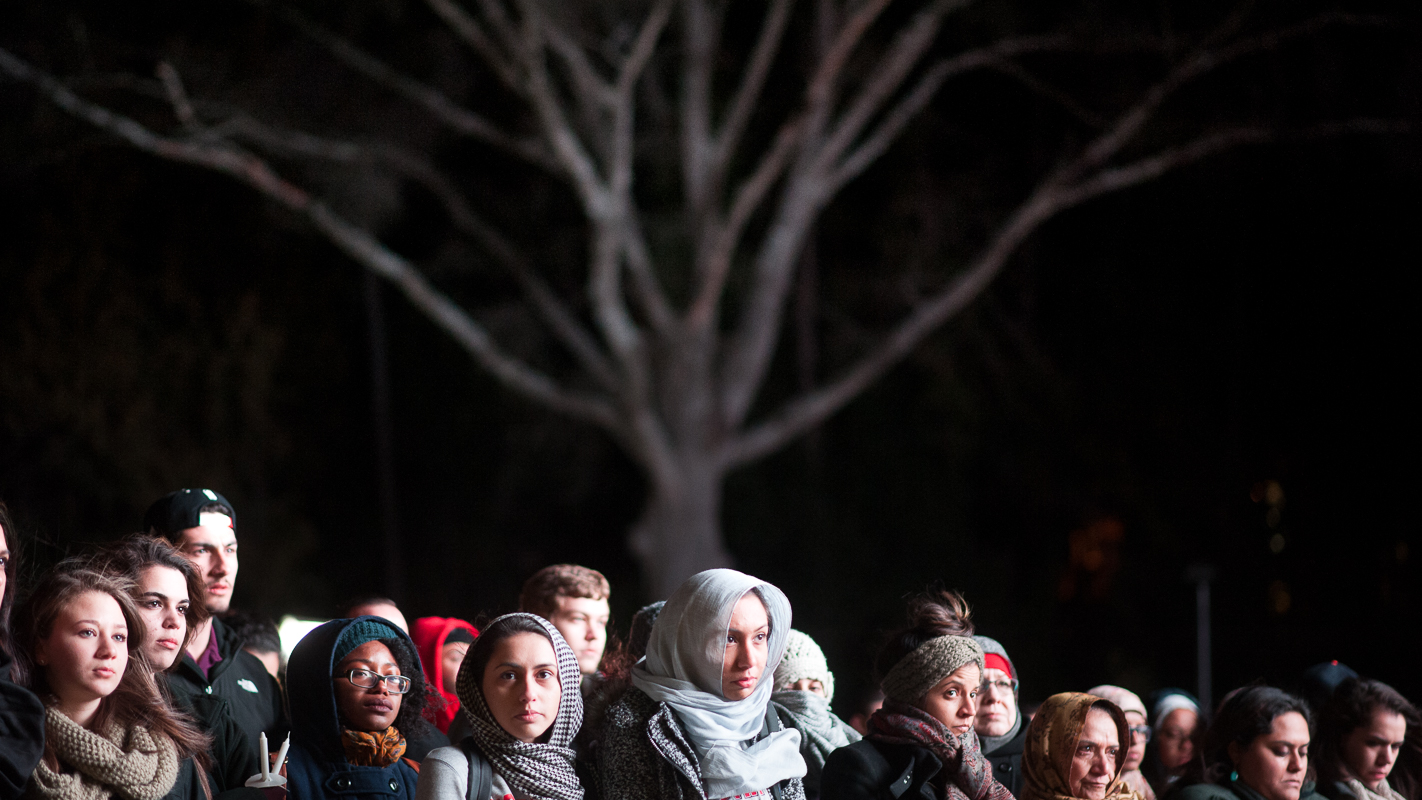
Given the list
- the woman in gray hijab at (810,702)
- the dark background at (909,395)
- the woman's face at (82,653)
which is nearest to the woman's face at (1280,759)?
the woman in gray hijab at (810,702)

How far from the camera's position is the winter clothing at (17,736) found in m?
2.67

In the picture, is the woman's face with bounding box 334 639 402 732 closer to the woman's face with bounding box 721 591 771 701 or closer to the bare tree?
the woman's face with bounding box 721 591 771 701

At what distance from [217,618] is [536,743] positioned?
152cm

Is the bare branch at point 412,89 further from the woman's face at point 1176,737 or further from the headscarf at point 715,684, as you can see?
the headscarf at point 715,684

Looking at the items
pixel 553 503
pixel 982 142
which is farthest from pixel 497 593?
pixel 982 142

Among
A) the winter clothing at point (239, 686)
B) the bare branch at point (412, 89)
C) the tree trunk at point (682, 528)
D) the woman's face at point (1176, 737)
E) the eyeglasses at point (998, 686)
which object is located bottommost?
the winter clothing at point (239, 686)

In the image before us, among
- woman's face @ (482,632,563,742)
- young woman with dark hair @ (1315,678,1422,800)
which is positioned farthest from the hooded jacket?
young woman with dark hair @ (1315,678,1422,800)

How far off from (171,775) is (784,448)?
11675mm

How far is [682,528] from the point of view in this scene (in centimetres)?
1140

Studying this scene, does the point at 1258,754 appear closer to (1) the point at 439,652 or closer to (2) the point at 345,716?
(1) the point at 439,652

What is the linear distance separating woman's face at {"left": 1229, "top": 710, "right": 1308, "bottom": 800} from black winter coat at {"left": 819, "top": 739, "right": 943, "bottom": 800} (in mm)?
1252

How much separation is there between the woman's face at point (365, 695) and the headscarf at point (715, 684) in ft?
2.03

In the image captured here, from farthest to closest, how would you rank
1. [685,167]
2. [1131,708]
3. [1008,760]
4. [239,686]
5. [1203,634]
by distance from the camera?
[685,167] < [1203,634] < [1131,708] < [1008,760] < [239,686]

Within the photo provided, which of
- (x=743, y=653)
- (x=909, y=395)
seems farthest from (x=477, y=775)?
(x=909, y=395)
